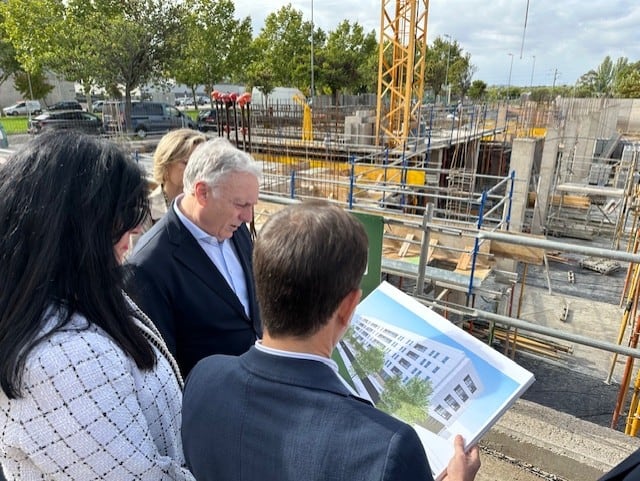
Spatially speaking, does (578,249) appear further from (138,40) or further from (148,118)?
(138,40)

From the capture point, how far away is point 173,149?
2549 millimetres

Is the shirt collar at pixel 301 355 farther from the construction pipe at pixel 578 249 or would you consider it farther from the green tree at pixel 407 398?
the construction pipe at pixel 578 249

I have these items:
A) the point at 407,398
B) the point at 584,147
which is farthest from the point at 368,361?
the point at 584,147

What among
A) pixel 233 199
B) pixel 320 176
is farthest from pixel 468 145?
pixel 233 199

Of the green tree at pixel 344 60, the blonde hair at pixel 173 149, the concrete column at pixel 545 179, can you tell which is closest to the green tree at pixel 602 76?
the green tree at pixel 344 60

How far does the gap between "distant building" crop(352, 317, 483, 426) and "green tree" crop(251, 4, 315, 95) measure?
122 feet

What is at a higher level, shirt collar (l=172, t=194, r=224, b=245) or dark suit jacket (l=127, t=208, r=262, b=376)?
shirt collar (l=172, t=194, r=224, b=245)

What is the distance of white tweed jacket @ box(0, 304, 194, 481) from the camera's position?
3.20ft

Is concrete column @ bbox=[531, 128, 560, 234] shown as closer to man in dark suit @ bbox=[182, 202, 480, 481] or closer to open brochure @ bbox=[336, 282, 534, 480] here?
open brochure @ bbox=[336, 282, 534, 480]

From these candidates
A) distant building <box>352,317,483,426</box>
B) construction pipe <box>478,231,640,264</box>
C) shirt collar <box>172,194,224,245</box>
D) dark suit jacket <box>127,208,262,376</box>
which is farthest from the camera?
construction pipe <box>478,231,640,264</box>

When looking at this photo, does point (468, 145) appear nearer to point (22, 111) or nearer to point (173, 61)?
point (173, 61)

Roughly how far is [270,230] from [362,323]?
30.1 inches

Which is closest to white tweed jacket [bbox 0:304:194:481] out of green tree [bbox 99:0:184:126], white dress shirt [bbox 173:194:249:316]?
white dress shirt [bbox 173:194:249:316]

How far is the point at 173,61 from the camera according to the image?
2236 centimetres
